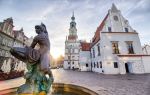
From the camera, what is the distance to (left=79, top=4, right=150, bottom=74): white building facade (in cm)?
2161

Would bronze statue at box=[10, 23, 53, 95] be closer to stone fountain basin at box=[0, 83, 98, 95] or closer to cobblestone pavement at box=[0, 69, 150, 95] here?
stone fountain basin at box=[0, 83, 98, 95]

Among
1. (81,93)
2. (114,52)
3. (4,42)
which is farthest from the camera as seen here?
(4,42)

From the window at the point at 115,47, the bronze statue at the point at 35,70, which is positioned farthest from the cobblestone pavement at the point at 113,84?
the window at the point at 115,47

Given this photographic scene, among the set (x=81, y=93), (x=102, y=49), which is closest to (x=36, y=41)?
(x=81, y=93)

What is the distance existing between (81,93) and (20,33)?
36.4 metres

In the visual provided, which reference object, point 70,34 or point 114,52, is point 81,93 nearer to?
point 114,52

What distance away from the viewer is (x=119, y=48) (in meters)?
23.6

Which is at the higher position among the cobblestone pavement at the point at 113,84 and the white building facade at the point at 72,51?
the white building facade at the point at 72,51

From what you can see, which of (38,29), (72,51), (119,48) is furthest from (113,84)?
(72,51)

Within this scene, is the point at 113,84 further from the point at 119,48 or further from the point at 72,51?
the point at 72,51

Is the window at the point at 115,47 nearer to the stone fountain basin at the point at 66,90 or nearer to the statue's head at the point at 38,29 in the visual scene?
the stone fountain basin at the point at 66,90

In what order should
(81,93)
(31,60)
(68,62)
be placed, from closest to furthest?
(31,60), (81,93), (68,62)

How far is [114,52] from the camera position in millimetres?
23312

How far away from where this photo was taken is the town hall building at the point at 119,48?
21.6 m
